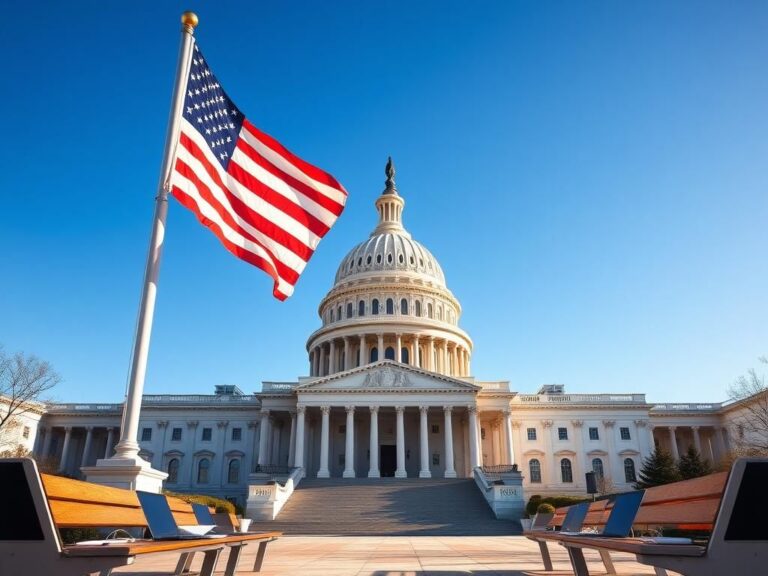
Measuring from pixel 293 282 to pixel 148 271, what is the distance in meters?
3.80

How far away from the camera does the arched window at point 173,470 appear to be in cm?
Answer: 7281

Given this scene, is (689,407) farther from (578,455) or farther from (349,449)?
(349,449)

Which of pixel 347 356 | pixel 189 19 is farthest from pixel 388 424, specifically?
pixel 189 19

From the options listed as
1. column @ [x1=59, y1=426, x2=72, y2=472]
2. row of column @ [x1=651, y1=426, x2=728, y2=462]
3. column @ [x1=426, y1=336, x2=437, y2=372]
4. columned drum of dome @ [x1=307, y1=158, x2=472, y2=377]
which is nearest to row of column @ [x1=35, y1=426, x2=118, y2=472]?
column @ [x1=59, y1=426, x2=72, y2=472]

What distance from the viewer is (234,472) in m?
72.5

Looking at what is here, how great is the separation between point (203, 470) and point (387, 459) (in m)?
23.1

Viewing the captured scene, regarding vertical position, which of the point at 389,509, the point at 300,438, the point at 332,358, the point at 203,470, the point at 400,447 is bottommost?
the point at 389,509

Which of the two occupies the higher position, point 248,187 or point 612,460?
point 248,187

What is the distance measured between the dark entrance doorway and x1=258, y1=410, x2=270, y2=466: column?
44.4ft

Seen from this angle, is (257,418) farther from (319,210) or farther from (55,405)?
(319,210)

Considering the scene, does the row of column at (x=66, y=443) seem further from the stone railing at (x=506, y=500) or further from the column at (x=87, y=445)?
the stone railing at (x=506, y=500)

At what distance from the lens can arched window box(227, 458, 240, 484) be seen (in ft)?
236

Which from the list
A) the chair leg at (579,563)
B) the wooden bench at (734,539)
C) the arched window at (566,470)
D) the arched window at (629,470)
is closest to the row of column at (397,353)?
the arched window at (566,470)

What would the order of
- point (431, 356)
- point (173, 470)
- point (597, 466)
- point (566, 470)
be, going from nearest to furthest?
point (597, 466)
point (566, 470)
point (173, 470)
point (431, 356)
